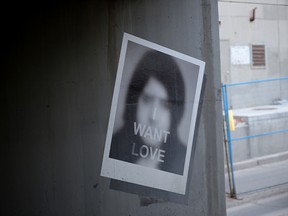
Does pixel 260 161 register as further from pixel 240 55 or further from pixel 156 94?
pixel 156 94

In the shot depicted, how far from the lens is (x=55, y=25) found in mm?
5742

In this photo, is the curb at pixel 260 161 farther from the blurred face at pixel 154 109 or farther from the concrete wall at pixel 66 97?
the blurred face at pixel 154 109

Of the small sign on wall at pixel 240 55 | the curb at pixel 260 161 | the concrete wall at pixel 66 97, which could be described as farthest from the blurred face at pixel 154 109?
the small sign on wall at pixel 240 55

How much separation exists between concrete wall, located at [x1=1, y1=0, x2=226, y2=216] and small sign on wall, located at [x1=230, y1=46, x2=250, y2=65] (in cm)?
916

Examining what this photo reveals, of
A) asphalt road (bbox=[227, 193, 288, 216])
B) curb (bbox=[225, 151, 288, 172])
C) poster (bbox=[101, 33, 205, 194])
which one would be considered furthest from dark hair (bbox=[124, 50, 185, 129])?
curb (bbox=[225, 151, 288, 172])

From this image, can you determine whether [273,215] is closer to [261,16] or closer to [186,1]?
[186,1]

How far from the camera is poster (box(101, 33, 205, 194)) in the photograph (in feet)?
20.1

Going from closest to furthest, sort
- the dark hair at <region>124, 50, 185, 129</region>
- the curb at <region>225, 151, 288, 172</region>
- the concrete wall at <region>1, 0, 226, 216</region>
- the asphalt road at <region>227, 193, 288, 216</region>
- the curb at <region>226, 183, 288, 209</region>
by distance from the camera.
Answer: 1. the concrete wall at <region>1, 0, 226, 216</region>
2. the dark hair at <region>124, 50, 185, 129</region>
3. the asphalt road at <region>227, 193, 288, 216</region>
4. the curb at <region>226, 183, 288, 209</region>
5. the curb at <region>225, 151, 288, 172</region>

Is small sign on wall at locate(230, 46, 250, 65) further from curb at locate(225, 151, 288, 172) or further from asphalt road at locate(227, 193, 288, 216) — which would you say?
asphalt road at locate(227, 193, 288, 216)

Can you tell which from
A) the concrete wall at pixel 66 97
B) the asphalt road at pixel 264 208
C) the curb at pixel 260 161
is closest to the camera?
the concrete wall at pixel 66 97

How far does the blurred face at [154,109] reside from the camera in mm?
6363

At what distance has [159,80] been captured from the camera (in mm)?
6492

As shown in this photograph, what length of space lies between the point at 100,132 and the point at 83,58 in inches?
41.7

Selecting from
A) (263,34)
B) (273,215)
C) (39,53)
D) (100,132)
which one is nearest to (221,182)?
(273,215)
